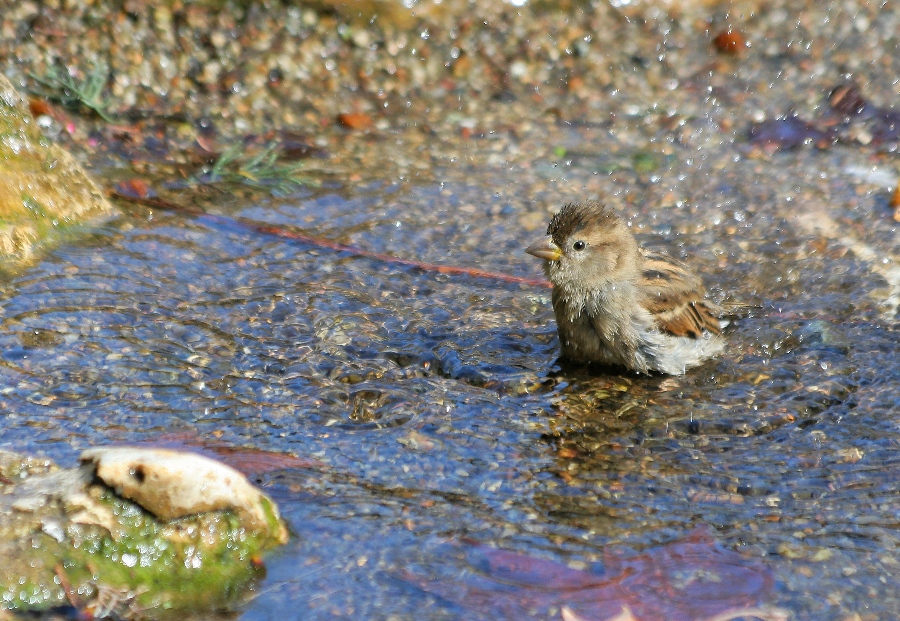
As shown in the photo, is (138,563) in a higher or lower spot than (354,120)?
lower

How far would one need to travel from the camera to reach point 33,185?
19.8 ft

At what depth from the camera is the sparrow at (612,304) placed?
18.4ft

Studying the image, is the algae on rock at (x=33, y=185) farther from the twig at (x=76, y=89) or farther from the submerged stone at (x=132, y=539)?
the submerged stone at (x=132, y=539)

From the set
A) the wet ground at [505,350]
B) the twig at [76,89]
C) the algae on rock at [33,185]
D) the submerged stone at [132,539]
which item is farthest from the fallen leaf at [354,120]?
the submerged stone at [132,539]

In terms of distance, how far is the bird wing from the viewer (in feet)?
18.7

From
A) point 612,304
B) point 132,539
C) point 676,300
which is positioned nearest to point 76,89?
point 612,304

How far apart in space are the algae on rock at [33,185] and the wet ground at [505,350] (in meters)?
0.19

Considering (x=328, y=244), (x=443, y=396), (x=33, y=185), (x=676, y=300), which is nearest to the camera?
(x=443, y=396)

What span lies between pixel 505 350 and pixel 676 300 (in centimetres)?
96

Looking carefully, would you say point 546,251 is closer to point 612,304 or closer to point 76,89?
point 612,304

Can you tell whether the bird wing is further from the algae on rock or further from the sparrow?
the algae on rock

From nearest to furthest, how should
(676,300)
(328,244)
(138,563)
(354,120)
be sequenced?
(138,563) → (676,300) → (328,244) → (354,120)

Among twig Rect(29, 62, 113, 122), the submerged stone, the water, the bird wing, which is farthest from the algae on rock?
the bird wing

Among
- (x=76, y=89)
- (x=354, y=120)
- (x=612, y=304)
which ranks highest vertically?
(x=354, y=120)
